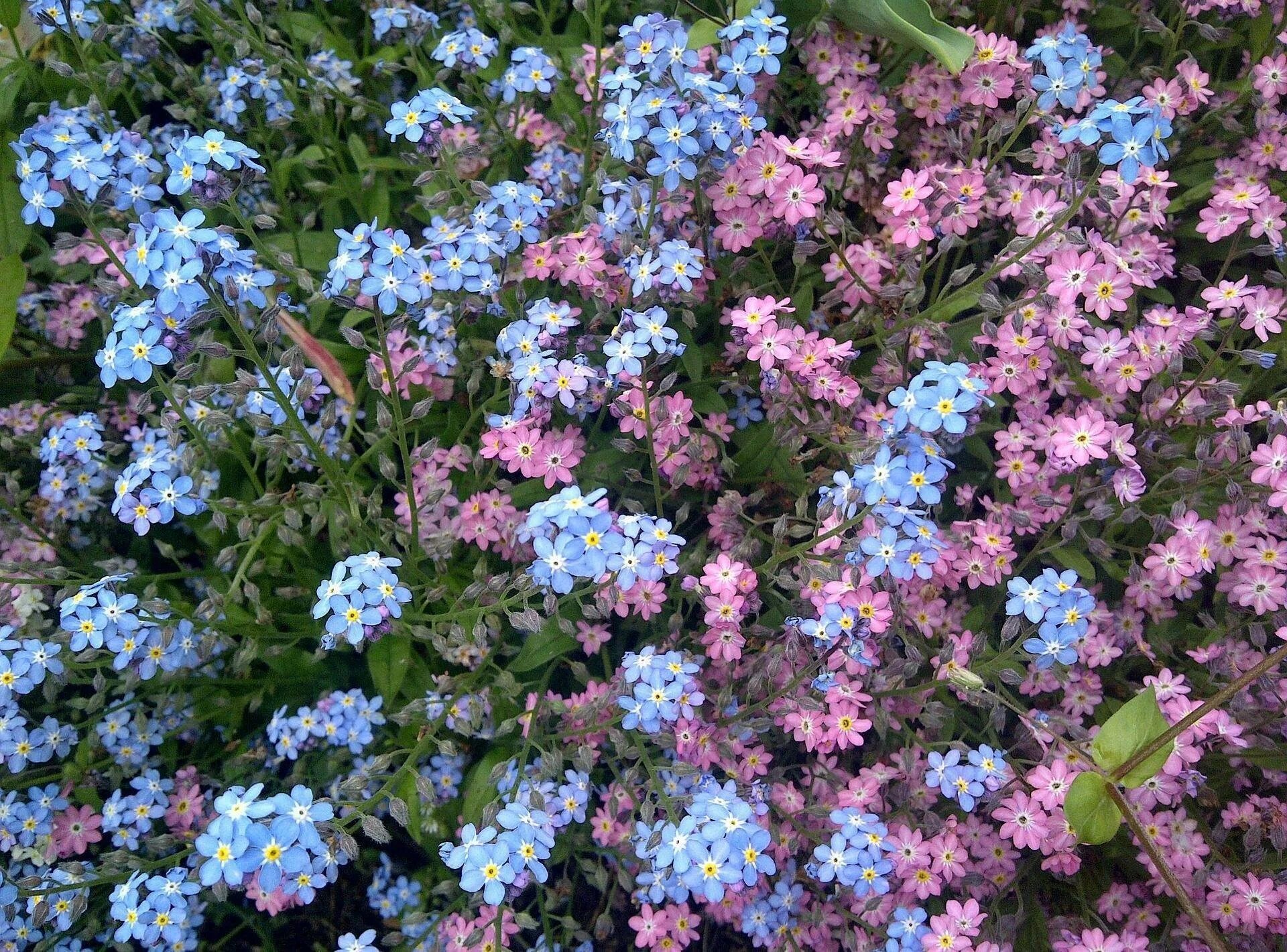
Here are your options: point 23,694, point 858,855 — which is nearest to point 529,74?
point 23,694

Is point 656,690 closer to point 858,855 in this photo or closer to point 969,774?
point 858,855

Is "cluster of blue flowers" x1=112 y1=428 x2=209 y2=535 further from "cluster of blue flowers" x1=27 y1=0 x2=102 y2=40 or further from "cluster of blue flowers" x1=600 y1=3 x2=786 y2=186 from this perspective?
"cluster of blue flowers" x1=600 y1=3 x2=786 y2=186

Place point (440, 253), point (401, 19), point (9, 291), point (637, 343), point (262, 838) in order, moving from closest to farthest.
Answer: point (262, 838)
point (637, 343)
point (440, 253)
point (9, 291)
point (401, 19)

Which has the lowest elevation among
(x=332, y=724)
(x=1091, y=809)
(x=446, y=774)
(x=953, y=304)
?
(x=446, y=774)

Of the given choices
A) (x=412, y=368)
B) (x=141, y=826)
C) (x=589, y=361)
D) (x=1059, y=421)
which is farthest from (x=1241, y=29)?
(x=141, y=826)

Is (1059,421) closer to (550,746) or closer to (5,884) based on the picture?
(550,746)

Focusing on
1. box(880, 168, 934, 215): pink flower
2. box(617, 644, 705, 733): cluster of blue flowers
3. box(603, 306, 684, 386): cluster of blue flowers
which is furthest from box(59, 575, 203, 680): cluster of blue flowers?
box(880, 168, 934, 215): pink flower
